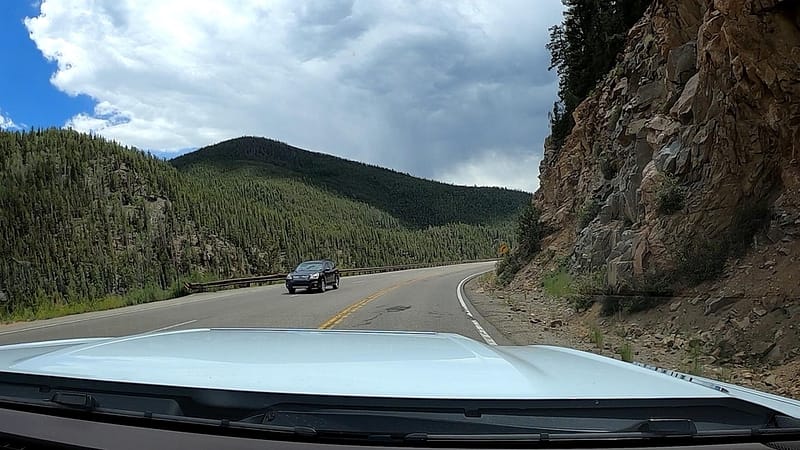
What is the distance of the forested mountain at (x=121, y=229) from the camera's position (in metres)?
69.7

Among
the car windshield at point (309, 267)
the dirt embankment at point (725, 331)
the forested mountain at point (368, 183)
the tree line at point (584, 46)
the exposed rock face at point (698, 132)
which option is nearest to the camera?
the dirt embankment at point (725, 331)

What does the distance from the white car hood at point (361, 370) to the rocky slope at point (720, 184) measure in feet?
25.6

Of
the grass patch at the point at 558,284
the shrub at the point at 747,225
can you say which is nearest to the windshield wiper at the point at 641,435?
the shrub at the point at 747,225

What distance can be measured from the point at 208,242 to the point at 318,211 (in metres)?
48.7

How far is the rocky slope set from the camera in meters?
12.0

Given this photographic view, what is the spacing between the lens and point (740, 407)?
2707 mm

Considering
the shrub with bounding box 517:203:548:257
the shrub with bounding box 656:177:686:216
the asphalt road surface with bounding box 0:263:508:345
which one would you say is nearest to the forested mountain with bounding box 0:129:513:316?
the asphalt road surface with bounding box 0:263:508:345

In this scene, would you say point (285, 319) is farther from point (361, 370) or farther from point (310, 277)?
point (361, 370)

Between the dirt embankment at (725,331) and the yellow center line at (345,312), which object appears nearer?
the dirt embankment at (725,331)

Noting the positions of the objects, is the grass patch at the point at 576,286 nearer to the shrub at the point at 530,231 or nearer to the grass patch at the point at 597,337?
the grass patch at the point at 597,337

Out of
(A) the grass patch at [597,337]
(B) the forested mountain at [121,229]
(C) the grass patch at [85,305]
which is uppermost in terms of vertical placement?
(B) the forested mountain at [121,229]

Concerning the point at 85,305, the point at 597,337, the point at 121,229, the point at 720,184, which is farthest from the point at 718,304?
the point at 121,229

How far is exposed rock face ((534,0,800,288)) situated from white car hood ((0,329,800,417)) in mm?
10965

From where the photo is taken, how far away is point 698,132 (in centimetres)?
1677
